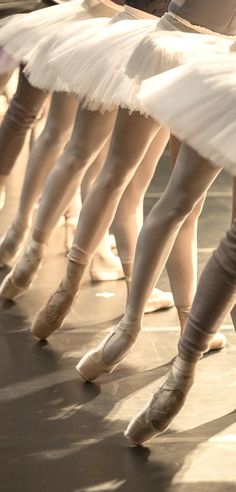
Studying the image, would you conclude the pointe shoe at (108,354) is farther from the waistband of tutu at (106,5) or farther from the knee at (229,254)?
the waistband of tutu at (106,5)

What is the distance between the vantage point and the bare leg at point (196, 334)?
2.39 meters

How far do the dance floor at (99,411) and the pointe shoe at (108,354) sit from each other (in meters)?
0.03

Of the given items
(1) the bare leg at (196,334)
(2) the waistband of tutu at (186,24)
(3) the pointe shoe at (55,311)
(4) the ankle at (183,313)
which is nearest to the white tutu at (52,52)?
(2) the waistband of tutu at (186,24)

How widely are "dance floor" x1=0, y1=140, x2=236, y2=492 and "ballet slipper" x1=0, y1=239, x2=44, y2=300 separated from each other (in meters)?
0.06

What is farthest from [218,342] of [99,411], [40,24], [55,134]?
[40,24]

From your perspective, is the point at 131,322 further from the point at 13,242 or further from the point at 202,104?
the point at 13,242

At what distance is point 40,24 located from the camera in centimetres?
358

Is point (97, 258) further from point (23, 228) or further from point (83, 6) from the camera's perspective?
point (83, 6)

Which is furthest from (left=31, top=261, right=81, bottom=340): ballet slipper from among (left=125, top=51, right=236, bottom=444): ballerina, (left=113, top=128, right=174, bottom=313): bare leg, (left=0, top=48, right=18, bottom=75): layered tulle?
(left=0, top=48, right=18, bottom=75): layered tulle

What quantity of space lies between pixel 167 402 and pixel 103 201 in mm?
709

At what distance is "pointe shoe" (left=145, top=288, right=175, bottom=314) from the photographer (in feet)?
11.3

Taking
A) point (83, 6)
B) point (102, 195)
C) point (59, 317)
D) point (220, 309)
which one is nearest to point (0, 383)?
point (59, 317)

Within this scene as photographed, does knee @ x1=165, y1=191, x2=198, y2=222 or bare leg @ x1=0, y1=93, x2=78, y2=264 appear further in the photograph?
bare leg @ x1=0, y1=93, x2=78, y2=264

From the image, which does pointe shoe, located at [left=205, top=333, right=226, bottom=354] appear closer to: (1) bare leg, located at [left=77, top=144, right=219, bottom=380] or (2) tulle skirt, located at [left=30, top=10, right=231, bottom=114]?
(1) bare leg, located at [left=77, top=144, right=219, bottom=380]
